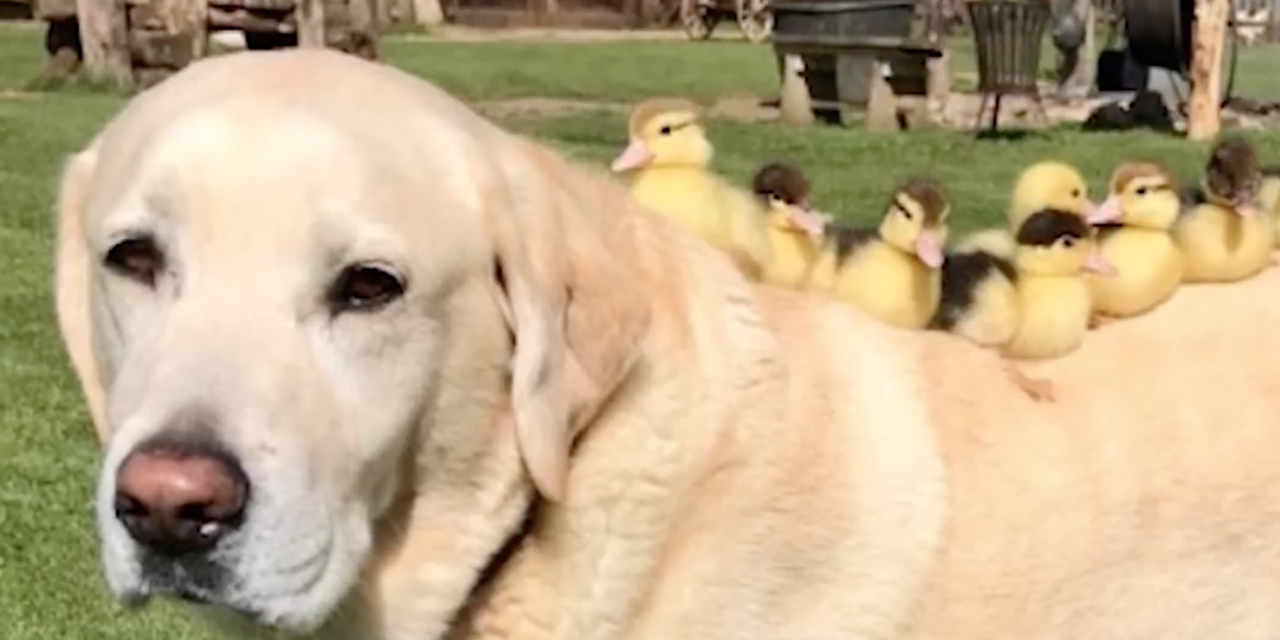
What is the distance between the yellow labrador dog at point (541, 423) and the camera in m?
2.52

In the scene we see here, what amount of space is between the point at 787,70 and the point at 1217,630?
597 inches

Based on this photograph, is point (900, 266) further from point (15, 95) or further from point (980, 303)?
point (15, 95)

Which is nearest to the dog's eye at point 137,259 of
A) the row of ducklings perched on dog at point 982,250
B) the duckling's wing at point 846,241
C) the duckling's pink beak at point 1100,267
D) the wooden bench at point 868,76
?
the row of ducklings perched on dog at point 982,250

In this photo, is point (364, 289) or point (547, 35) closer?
point (364, 289)

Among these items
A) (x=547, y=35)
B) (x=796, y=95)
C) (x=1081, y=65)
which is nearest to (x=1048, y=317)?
(x=796, y=95)

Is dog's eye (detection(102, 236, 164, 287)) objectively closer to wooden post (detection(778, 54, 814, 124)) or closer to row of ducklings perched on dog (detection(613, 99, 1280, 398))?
row of ducklings perched on dog (detection(613, 99, 1280, 398))

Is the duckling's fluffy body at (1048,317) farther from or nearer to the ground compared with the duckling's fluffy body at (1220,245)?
nearer to the ground

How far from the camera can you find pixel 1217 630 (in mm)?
3225

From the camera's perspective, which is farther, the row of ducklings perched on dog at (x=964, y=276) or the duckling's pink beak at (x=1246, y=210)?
the duckling's pink beak at (x=1246, y=210)

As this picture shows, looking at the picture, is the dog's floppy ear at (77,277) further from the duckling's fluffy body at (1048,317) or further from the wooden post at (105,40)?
the wooden post at (105,40)

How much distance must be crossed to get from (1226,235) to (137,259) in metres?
1.73

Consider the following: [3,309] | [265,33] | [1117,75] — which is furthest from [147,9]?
[3,309]

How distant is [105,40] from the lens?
18.6 m

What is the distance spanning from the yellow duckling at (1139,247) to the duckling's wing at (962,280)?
0.50 feet
